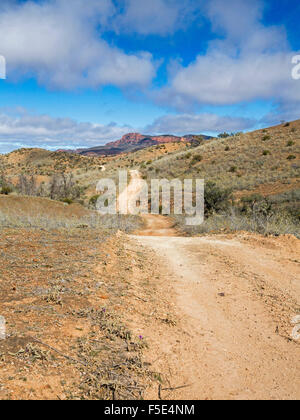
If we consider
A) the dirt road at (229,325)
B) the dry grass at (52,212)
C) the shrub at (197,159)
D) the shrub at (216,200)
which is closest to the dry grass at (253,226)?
the dirt road at (229,325)

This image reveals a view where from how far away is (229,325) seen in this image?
12.8 feet

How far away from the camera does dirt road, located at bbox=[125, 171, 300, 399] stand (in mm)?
2736

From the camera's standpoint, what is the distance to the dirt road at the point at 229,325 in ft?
8.98

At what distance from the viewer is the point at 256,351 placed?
10.8 ft

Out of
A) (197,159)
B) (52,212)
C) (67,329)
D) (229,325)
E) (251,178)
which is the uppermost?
(197,159)

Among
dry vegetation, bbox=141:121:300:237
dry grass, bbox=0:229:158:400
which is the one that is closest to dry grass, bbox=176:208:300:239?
Answer: dry vegetation, bbox=141:121:300:237

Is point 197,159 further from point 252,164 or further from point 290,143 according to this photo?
point 290,143

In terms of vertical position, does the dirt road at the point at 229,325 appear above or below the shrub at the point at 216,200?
below

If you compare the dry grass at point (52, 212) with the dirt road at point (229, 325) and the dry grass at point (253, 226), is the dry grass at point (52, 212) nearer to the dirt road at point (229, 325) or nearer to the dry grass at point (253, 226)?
the dry grass at point (253, 226)

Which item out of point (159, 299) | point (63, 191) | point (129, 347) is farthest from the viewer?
point (63, 191)

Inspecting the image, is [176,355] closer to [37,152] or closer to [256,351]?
[256,351]

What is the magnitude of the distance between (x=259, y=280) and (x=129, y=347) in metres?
3.45

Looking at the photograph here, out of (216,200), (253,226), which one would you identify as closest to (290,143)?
(216,200)

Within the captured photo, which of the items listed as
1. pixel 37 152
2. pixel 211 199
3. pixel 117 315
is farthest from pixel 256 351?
pixel 37 152
